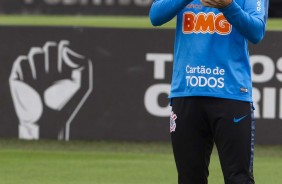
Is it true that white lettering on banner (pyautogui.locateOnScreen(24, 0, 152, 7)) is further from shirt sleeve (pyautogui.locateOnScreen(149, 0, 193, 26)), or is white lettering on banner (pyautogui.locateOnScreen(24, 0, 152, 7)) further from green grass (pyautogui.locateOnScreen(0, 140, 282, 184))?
shirt sleeve (pyautogui.locateOnScreen(149, 0, 193, 26))

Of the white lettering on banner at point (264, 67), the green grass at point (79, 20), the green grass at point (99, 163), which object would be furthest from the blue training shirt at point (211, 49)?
the green grass at point (79, 20)

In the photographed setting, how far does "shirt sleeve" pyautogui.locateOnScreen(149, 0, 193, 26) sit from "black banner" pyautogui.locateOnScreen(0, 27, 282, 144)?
612 cm

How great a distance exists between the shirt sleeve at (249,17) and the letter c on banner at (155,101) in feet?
20.6

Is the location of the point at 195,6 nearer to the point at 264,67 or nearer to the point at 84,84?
the point at 264,67

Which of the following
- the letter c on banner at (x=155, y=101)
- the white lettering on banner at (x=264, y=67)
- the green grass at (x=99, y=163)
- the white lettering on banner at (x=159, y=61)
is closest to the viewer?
the green grass at (x=99, y=163)

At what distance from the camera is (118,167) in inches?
396

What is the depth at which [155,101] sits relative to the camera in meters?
11.7

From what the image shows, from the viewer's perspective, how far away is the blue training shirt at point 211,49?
5.38 metres

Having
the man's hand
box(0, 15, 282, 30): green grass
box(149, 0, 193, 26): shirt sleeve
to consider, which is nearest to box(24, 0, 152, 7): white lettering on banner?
box(0, 15, 282, 30): green grass

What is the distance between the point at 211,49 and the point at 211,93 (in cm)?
23

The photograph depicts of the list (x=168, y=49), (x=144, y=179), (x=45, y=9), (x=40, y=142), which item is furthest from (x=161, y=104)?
(x=45, y=9)

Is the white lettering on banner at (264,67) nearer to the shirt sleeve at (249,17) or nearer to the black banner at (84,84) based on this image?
the black banner at (84,84)

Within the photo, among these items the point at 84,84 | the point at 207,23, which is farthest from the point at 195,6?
the point at 84,84

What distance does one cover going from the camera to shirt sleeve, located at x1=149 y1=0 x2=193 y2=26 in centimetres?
528
